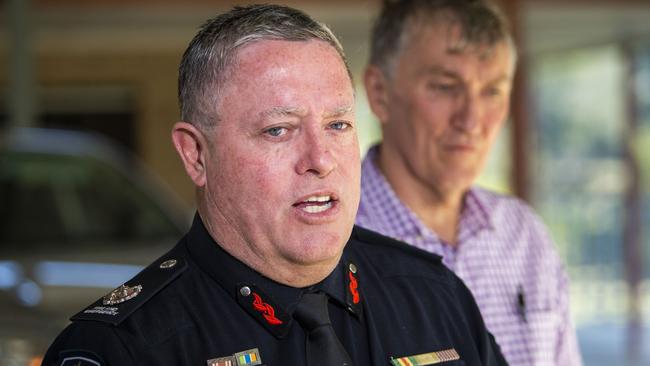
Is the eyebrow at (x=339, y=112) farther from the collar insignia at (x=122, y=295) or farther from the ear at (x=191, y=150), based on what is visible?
the collar insignia at (x=122, y=295)

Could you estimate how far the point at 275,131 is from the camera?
1776 millimetres

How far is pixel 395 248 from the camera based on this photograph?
216 cm

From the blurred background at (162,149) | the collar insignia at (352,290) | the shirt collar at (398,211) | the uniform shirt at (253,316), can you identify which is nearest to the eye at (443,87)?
the shirt collar at (398,211)

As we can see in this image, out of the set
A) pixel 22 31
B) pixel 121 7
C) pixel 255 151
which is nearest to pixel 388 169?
pixel 255 151

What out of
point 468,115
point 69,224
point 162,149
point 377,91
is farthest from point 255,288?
point 162,149

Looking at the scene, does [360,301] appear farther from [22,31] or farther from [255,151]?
[22,31]

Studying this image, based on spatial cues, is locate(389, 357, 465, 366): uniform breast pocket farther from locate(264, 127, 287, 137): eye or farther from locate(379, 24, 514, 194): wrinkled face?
locate(379, 24, 514, 194): wrinkled face

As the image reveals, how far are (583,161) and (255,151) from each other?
919cm

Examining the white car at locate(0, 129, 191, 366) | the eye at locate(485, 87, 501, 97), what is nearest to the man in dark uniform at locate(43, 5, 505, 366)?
the eye at locate(485, 87, 501, 97)

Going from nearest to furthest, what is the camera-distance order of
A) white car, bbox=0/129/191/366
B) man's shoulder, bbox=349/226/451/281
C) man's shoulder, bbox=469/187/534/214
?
1. man's shoulder, bbox=349/226/451/281
2. man's shoulder, bbox=469/187/534/214
3. white car, bbox=0/129/191/366

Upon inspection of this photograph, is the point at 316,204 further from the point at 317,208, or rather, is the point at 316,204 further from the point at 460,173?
the point at 460,173

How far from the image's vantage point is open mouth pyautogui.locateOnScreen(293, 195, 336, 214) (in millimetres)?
1776

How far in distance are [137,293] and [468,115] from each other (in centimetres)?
110

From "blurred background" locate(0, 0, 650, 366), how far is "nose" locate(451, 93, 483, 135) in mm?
2158
